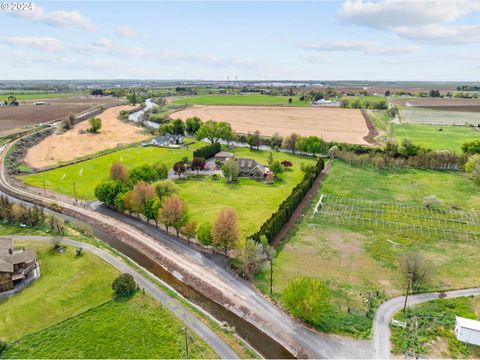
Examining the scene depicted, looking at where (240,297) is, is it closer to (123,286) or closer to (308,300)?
(308,300)

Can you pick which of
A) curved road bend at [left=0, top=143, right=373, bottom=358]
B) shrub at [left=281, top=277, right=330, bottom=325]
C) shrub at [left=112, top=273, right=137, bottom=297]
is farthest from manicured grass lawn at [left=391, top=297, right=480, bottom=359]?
shrub at [left=112, top=273, right=137, bottom=297]

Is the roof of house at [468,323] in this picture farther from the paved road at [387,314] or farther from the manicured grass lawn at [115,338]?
the manicured grass lawn at [115,338]

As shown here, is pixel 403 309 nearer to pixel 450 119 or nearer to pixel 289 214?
pixel 289 214

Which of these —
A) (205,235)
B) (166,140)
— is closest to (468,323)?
(205,235)

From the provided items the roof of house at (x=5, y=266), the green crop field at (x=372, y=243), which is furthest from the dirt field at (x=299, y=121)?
the roof of house at (x=5, y=266)

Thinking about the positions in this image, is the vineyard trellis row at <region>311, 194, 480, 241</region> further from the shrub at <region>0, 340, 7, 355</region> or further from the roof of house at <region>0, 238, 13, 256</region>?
Result: the roof of house at <region>0, 238, 13, 256</region>
